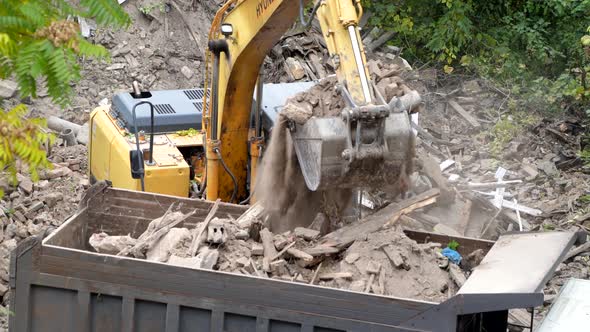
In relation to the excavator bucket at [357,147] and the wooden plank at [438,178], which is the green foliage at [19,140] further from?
the wooden plank at [438,178]

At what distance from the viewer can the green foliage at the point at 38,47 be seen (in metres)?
3.92

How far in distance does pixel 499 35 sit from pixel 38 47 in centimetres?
1162

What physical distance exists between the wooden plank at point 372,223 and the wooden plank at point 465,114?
17.5 feet

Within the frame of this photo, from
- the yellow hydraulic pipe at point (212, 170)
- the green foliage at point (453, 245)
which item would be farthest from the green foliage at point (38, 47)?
the yellow hydraulic pipe at point (212, 170)

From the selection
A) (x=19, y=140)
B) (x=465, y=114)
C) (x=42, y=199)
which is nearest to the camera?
(x=19, y=140)

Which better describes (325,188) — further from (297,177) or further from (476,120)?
(476,120)

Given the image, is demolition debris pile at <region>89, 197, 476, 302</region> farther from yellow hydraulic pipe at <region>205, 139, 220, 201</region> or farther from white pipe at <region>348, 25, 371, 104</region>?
yellow hydraulic pipe at <region>205, 139, 220, 201</region>

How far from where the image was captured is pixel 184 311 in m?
5.82

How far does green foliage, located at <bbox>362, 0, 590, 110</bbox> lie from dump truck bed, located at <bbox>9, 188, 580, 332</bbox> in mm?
8394

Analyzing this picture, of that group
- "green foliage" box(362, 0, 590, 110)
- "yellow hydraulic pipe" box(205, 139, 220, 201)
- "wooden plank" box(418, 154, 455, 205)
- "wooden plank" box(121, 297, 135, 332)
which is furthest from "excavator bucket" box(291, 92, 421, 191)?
"green foliage" box(362, 0, 590, 110)

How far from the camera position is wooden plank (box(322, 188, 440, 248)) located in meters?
6.71

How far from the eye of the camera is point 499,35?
48.1 ft

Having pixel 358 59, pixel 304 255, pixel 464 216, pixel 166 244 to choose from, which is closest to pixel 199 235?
pixel 166 244

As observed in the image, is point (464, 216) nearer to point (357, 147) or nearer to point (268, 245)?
point (268, 245)
